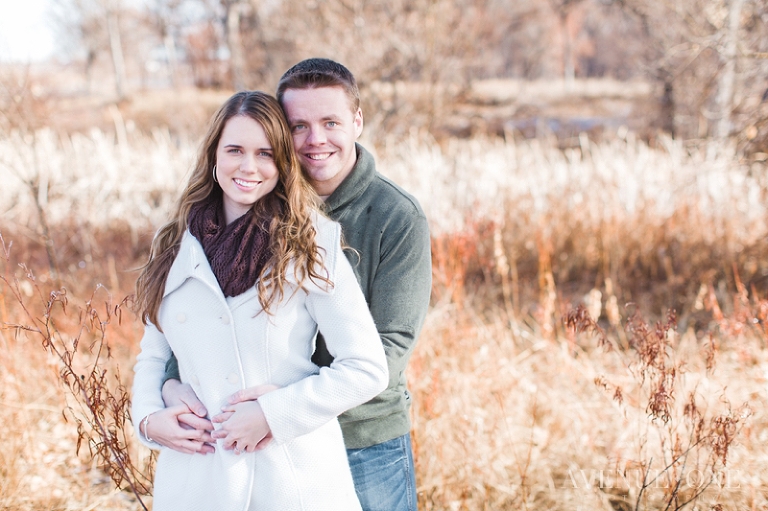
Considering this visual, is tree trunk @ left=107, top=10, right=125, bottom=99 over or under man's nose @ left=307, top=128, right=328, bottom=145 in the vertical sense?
over

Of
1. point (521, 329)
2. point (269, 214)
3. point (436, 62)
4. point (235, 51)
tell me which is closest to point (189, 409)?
point (269, 214)

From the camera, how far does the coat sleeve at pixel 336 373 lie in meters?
1.41

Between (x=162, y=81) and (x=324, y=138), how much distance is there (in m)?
39.6

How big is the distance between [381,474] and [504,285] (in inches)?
113

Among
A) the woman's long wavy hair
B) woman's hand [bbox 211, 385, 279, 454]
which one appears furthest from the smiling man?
woman's hand [bbox 211, 385, 279, 454]

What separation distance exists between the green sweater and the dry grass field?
1.80ft

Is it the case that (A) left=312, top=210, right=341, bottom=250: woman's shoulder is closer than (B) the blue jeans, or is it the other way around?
(A) left=312, top=210, right=341, bottom=250: woman's shoulder

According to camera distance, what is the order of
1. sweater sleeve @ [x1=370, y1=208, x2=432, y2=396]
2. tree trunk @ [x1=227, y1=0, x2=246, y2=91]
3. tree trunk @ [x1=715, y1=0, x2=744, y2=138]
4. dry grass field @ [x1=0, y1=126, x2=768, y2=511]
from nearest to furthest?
sweater sleeve @ [x1=370, y1=208, x2=432, y2=396] → dry grass field @ [x1=0, y1=126, x2=768, y2=511] → tree trunk @ [x1=715, y1=0, x2=744, y2=138] → tree trunk @ [x1=227, y1=0, x2=246, y2=91]

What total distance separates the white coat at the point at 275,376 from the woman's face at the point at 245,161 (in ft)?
0.58

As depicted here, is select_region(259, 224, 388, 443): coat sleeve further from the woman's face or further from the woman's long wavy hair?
the woman's face

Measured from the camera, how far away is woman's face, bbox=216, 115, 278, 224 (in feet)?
5.01

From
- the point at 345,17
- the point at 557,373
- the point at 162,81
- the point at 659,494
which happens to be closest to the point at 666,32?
the point at 345,17

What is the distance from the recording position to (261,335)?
1.47 metres

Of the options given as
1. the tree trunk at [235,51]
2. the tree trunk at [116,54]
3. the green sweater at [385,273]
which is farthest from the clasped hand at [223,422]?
the tree trunk at [116,54]
